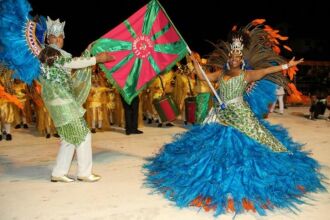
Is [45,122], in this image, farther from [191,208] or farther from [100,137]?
[191,208]

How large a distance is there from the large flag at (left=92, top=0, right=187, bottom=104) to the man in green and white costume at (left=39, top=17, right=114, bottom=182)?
0.49m

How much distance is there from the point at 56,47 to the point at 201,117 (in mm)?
2310

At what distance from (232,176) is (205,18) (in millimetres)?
13810

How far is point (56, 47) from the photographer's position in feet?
14.7

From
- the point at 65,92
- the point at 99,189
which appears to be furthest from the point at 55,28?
the point at 99,189

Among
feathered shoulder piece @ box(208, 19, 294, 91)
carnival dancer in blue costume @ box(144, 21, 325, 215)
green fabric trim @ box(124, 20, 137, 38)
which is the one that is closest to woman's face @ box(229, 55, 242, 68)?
carnival dancer in blue costume @ box(144, 21, 325, 215)

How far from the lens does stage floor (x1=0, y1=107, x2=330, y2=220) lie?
3754 millimetres

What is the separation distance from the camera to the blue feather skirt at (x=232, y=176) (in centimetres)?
379

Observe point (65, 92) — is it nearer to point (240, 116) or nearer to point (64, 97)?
point (64, 97)

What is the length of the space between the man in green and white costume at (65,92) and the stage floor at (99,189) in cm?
36

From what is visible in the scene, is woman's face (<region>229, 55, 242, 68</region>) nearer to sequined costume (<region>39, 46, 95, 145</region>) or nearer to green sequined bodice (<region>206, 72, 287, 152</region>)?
green sequined bodice (<region>206, 72, 287, 152</region>)

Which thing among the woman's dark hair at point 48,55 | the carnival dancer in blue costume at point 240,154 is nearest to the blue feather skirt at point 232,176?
the carnival dancer in blue costume at point 240,154

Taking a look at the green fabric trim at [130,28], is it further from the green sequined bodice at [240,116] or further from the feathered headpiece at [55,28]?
the green sequined bodice at [240,116]

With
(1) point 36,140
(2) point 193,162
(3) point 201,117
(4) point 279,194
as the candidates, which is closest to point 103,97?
(1) point 36,140
